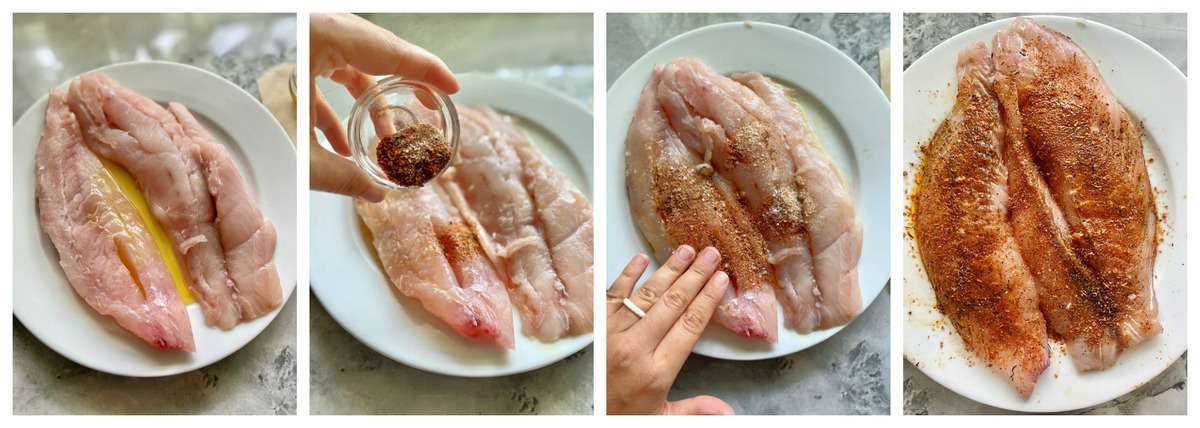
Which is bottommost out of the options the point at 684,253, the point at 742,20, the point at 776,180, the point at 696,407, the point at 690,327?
the point at 696,407

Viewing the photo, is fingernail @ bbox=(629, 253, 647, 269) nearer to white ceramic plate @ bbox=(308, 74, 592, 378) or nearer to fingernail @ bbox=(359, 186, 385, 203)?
white ceramic plate @ bbox=(308, 74, 592, 378)

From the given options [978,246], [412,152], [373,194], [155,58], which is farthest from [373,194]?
[978,246]

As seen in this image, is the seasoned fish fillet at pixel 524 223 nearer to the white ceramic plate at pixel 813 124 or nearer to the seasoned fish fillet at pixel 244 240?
the white ceramic plate at pixel 813 124

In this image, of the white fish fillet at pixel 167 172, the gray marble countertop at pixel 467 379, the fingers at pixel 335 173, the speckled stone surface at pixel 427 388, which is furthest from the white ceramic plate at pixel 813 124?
the white fish fillet at pixel 167 172

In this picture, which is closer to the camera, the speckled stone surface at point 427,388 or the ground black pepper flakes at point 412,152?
the ground black pepper flakes at point 412,152

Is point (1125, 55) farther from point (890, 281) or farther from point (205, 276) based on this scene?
point (205, 276)

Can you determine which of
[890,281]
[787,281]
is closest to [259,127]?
[787,281]

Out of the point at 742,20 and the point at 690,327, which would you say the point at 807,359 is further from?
the point at 742,20
